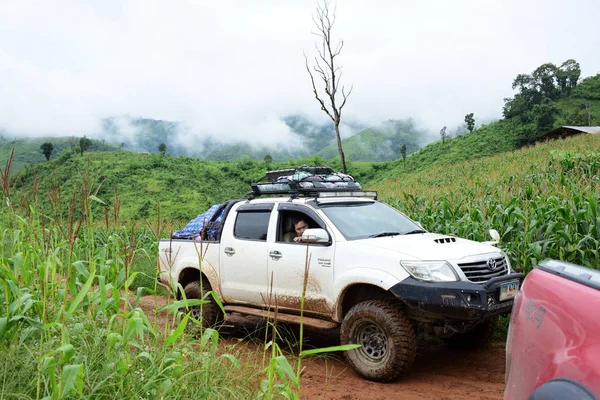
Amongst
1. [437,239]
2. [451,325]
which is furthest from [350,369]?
[437,239]

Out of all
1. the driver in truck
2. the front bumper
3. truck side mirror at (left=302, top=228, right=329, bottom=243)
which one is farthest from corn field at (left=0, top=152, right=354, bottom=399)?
the driver in truck

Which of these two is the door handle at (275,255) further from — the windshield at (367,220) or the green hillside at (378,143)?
the green hillside at (378,143)

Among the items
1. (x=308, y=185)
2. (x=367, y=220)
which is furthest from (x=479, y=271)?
(x=308, y=185)

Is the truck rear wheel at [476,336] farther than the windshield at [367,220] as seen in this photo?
Yes

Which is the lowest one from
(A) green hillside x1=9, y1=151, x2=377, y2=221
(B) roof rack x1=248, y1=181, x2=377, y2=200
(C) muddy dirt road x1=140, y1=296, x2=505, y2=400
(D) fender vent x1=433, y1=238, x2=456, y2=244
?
(C) muddy dirt road x1=140, y1=296, x2=505, y2=400

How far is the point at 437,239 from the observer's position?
5723 millimetres

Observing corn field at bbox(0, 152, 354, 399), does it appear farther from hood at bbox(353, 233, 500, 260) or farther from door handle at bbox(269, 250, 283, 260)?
door handle at bbox(269, 250, 283, 260)

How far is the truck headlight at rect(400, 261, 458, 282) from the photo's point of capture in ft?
16.4

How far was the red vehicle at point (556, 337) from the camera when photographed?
1.72 m

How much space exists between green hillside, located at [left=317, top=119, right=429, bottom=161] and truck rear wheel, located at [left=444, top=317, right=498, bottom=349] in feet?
435

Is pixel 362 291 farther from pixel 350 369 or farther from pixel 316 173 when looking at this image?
pixel 316 173

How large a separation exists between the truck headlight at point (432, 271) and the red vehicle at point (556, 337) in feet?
9.07

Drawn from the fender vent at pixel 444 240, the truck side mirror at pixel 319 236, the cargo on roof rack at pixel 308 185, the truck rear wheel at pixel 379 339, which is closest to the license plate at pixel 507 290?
the fender vent at pixel 444 240

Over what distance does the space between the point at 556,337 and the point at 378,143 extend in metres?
168
